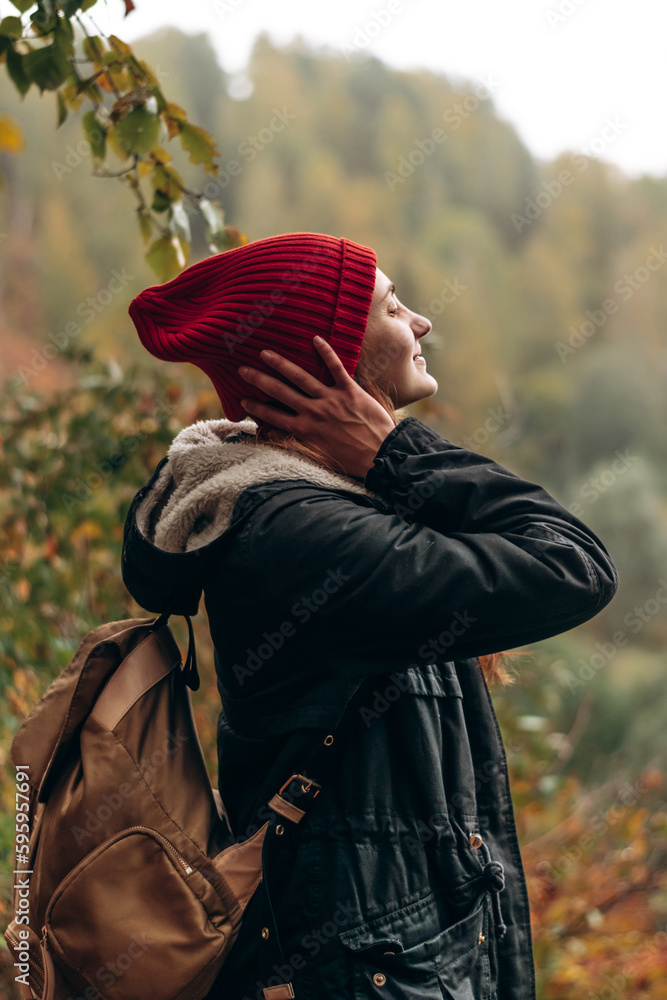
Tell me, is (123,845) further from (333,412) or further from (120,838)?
(333,412)

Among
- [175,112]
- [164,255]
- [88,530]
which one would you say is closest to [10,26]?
[175,112]

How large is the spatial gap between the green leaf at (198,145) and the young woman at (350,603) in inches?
18.8

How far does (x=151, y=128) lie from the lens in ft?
4.74

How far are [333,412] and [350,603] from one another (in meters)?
0.30

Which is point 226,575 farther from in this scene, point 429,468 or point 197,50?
point 197,50

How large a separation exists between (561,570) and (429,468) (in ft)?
0.68

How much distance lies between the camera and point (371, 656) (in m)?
0.94

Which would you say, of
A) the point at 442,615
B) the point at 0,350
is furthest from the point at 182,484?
the point at 0,350

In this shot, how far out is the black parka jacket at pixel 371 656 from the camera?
36.5 inches

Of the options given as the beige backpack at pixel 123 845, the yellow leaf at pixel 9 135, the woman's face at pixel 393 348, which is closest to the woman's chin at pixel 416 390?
the woman's face at pixel 393 348

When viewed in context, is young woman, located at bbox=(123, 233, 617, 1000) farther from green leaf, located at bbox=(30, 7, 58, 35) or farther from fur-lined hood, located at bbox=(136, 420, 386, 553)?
green leaf, located at bbox=(30, 7, 58, 35)

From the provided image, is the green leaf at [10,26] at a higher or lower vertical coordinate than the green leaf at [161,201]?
higher

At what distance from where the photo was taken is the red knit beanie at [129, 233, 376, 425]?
1106 millimetres

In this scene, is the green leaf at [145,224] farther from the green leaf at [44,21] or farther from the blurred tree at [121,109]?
the green leaf at [44,21]
